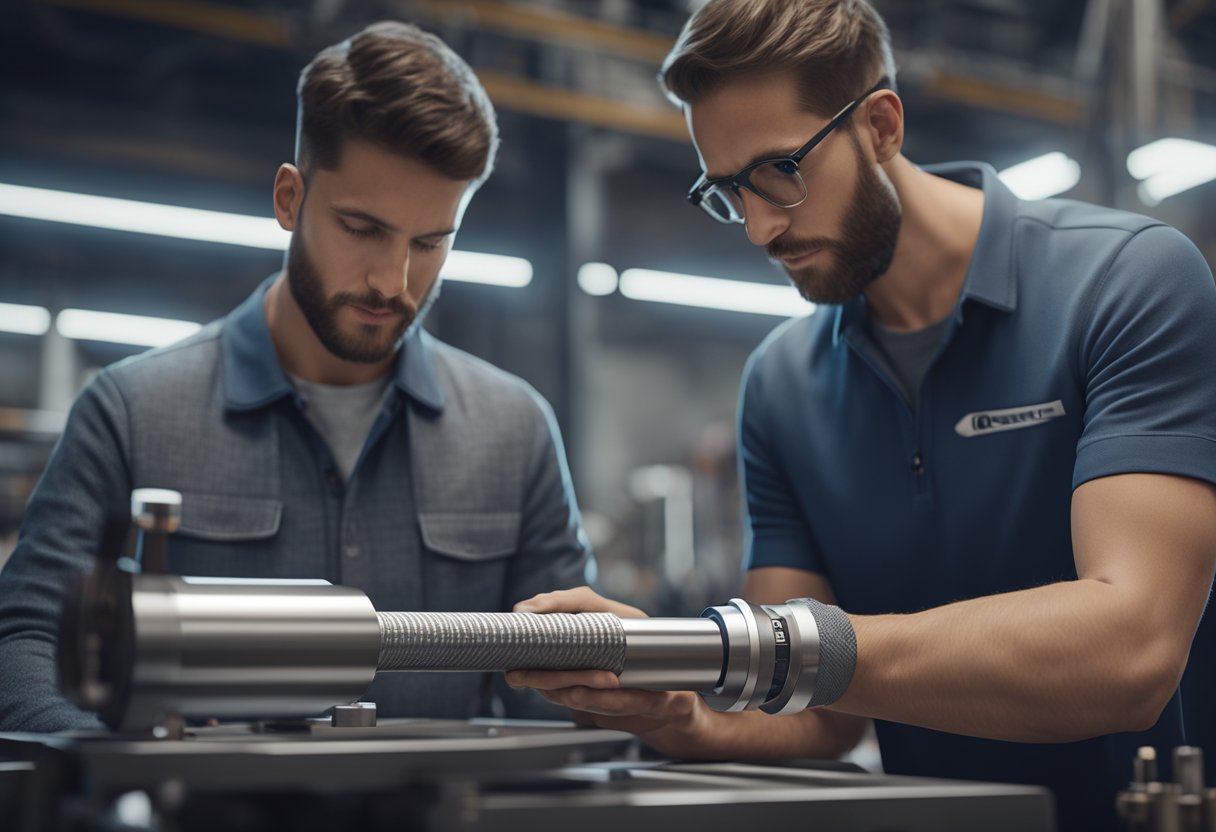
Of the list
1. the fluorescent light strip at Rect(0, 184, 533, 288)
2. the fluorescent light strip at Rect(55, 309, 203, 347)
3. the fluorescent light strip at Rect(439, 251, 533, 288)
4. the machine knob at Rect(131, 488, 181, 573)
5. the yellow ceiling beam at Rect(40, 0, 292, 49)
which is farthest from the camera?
the fluorescent light strip at Rect(55, 309, 203, 347)

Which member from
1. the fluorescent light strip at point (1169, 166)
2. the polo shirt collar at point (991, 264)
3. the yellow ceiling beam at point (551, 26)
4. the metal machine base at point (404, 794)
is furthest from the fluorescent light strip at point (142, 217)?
the metal machine base at point (404, 794)

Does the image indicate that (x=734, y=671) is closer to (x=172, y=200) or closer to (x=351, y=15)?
(x=351, y=15)

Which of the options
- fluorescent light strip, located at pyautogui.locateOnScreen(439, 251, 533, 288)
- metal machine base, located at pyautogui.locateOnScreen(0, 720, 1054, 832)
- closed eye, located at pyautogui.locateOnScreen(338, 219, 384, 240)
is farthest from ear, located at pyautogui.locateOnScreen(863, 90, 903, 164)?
fluorescent light strip, located at pyautogui.locateOnScreen(439, 251, 533, 288)

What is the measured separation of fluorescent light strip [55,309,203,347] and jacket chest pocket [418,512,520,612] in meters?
4.50

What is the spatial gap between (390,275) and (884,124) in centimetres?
58

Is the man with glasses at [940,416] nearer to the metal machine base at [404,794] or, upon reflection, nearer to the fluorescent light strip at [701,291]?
the metal machine base at [404,794]

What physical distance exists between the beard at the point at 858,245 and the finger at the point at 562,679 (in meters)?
0.61

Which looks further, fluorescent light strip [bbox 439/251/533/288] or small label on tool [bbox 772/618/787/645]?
fluorescent light strip [bbox 439/251/533/288]

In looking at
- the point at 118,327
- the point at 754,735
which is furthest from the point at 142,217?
the point at 754,735

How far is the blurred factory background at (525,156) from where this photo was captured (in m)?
4.16

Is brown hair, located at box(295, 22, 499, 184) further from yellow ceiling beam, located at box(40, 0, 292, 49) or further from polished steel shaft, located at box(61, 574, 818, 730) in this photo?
yellow ceiling beam, located at box(40, 0, 292, 49)

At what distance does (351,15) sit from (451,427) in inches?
115

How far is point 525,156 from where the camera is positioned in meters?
5.23

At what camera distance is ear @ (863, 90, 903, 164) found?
49.6 inches
